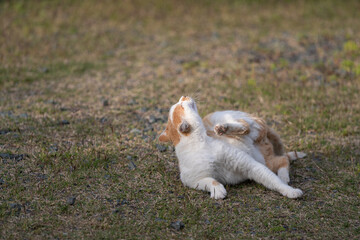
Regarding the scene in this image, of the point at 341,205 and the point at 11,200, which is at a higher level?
the point at 11,200

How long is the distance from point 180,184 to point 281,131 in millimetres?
2156

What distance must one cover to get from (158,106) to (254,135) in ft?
8.25

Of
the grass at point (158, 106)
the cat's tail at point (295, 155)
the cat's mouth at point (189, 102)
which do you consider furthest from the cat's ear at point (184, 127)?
the cat's tail at point (295, 155)

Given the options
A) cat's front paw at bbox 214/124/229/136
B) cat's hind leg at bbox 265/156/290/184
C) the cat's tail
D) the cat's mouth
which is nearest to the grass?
the cat's tail

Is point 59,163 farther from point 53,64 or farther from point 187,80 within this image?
point 53,64

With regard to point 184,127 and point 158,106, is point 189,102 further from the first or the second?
point 158,106

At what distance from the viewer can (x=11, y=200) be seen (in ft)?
12.9

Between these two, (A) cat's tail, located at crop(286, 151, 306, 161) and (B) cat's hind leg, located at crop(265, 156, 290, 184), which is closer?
(B) cat's hind leg, located at crop(265, 156, 290, 184)

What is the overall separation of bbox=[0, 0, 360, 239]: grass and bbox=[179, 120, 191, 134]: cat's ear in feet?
1.87

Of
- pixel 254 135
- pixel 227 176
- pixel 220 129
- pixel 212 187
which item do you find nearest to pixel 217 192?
pixel 212 187

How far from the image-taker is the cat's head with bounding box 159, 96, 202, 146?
13.6 ft

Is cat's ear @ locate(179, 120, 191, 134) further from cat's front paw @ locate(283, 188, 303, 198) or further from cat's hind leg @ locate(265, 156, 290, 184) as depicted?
cat's front paw @ locate(283, 188, 303, 198)

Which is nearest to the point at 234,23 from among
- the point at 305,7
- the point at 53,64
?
the point at 305,7

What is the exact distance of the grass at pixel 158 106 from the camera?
12.3ft
